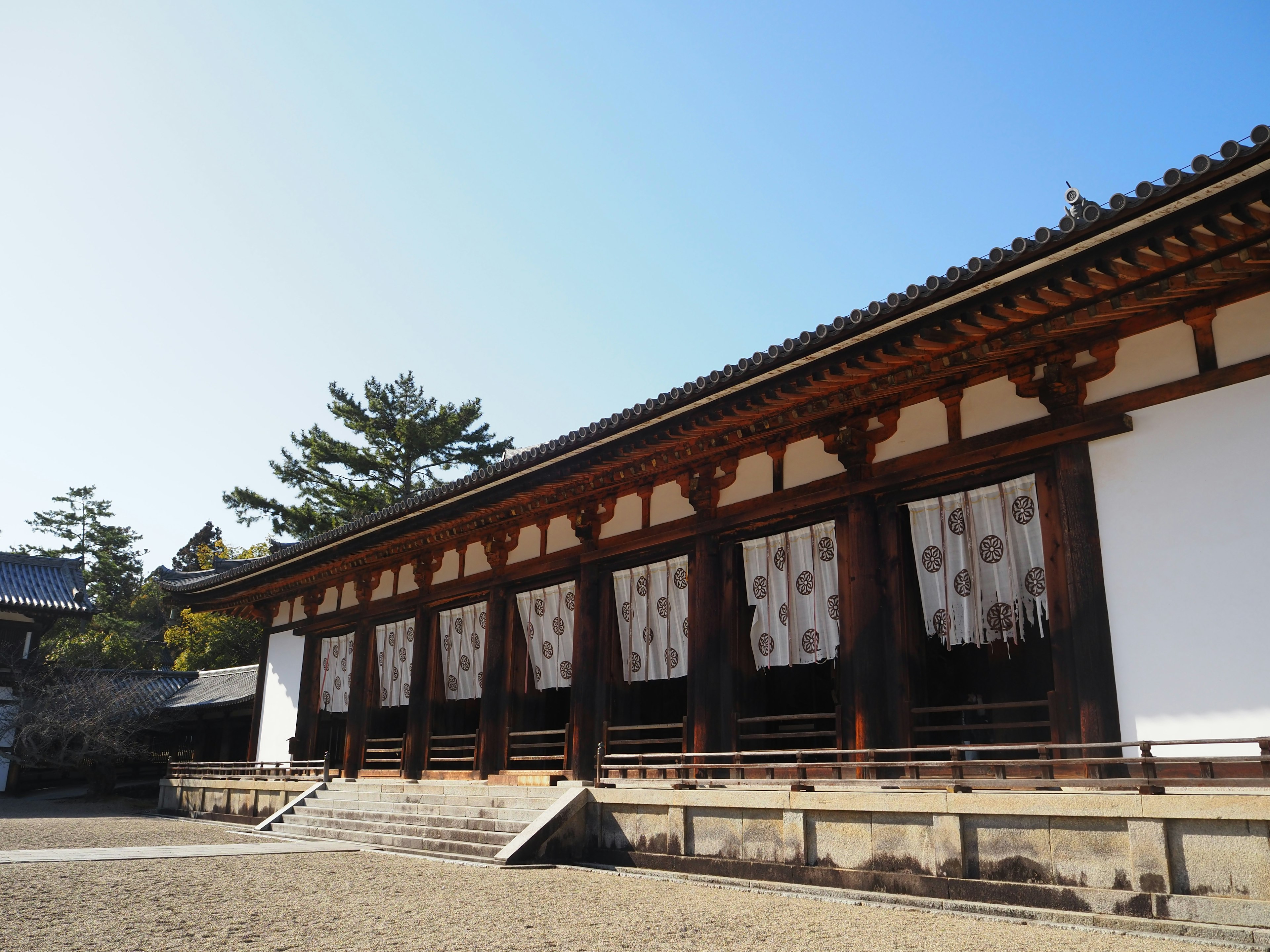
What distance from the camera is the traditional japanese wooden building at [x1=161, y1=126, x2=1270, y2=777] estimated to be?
680 centimetres

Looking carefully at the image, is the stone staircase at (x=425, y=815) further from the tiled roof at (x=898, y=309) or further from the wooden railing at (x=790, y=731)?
the tiled roof at (x=898, y=309)

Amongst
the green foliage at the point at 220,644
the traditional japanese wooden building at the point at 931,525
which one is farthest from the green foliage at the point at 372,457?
the traditional japanese wooden building at the point at 931,525

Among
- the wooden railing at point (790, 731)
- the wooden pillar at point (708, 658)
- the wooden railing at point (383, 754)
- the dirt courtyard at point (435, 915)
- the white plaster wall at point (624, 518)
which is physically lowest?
the dirt courtyard at point (435, 915)

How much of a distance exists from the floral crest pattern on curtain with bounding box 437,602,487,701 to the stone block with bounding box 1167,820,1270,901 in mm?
9714

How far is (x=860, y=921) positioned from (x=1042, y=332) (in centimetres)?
463

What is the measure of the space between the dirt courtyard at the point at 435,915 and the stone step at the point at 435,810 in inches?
58.0

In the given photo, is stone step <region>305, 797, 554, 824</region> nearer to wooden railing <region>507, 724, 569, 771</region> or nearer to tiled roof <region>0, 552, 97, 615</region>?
wooden railing <region>507, 724, 569, 771</region>

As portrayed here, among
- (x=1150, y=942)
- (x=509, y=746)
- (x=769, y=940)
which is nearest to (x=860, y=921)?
(x=769, y=940)

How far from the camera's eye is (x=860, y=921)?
21.1 feet

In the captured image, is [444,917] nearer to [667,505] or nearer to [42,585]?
[667,505]

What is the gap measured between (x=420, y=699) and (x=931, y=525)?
935 cm

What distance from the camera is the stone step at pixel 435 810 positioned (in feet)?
35.1

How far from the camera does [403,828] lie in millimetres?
11578

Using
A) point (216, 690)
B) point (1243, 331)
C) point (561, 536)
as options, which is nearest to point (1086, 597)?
point (1243, 331)
